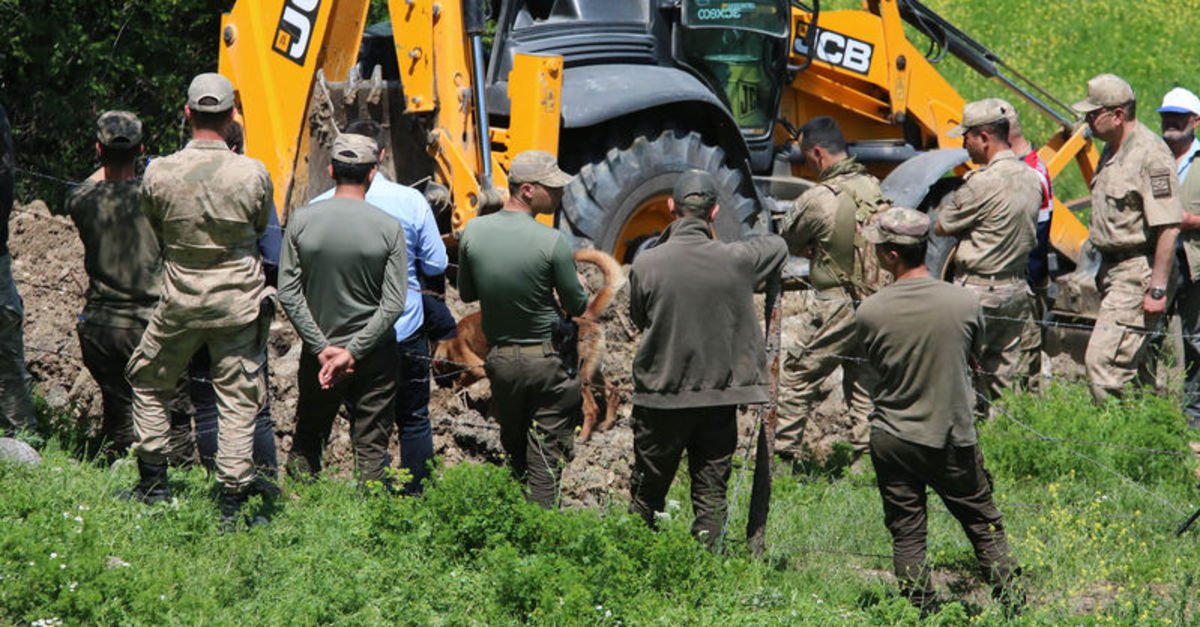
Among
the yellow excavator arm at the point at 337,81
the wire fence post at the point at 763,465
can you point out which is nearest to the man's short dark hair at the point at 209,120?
the yellow excavator arm at the point at 337,81

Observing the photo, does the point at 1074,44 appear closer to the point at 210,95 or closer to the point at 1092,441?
the point at 1092,441

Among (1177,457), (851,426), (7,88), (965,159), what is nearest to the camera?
(1177,457)

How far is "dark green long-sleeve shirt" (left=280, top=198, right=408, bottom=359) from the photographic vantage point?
6605mm

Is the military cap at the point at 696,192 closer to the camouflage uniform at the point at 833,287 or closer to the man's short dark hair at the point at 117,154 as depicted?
the camouflage uniform at the point at 833,287

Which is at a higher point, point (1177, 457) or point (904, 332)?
point (904, 332)

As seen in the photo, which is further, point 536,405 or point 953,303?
point 536,405

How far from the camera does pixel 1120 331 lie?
8711mm

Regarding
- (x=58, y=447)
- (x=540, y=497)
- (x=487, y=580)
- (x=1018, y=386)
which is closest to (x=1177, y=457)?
(x=1018, y=386)

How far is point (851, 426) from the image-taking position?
8609mm

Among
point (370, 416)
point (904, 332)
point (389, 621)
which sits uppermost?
point (904, 332)

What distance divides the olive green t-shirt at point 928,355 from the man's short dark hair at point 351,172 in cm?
221

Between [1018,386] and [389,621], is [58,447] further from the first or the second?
[1018,386]

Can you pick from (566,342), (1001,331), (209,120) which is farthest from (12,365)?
(1001,331)

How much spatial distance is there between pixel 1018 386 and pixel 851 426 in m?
1.14
